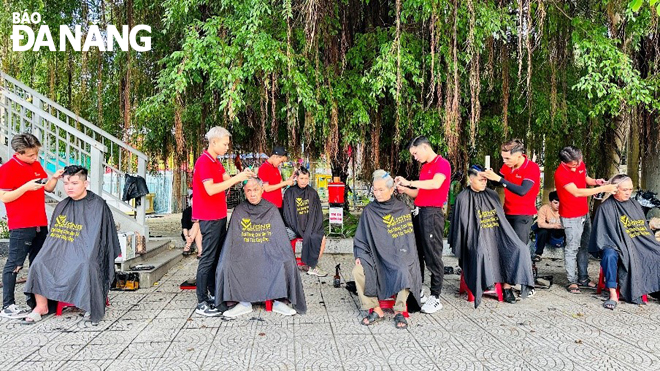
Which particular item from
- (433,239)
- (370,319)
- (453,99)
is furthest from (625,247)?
(453,99)

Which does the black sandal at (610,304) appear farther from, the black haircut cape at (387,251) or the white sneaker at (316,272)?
the white sneaker at (316,272)

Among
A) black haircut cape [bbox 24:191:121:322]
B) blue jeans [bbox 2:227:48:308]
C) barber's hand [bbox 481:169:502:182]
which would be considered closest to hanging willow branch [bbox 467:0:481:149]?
barber's hand [bbox 481:169:502:182]

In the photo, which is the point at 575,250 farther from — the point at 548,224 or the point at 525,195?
the point at 548,224

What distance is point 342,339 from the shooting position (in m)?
3.47

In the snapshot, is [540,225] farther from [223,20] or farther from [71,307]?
[71,307]

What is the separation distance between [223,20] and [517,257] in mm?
4503

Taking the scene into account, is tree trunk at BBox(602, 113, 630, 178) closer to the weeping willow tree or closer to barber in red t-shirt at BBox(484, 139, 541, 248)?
the weeping willow tree

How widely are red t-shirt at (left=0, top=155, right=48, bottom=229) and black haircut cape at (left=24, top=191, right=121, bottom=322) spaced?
0.26m

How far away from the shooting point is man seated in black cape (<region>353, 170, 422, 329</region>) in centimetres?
380

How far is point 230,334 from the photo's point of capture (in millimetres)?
3590

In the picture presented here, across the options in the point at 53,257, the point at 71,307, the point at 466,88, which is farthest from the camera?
the point at 466,88

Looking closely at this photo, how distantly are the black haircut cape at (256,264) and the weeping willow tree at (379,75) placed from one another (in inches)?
83.4

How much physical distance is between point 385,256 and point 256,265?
110 cm

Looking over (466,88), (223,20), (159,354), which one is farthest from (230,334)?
(466,88)
